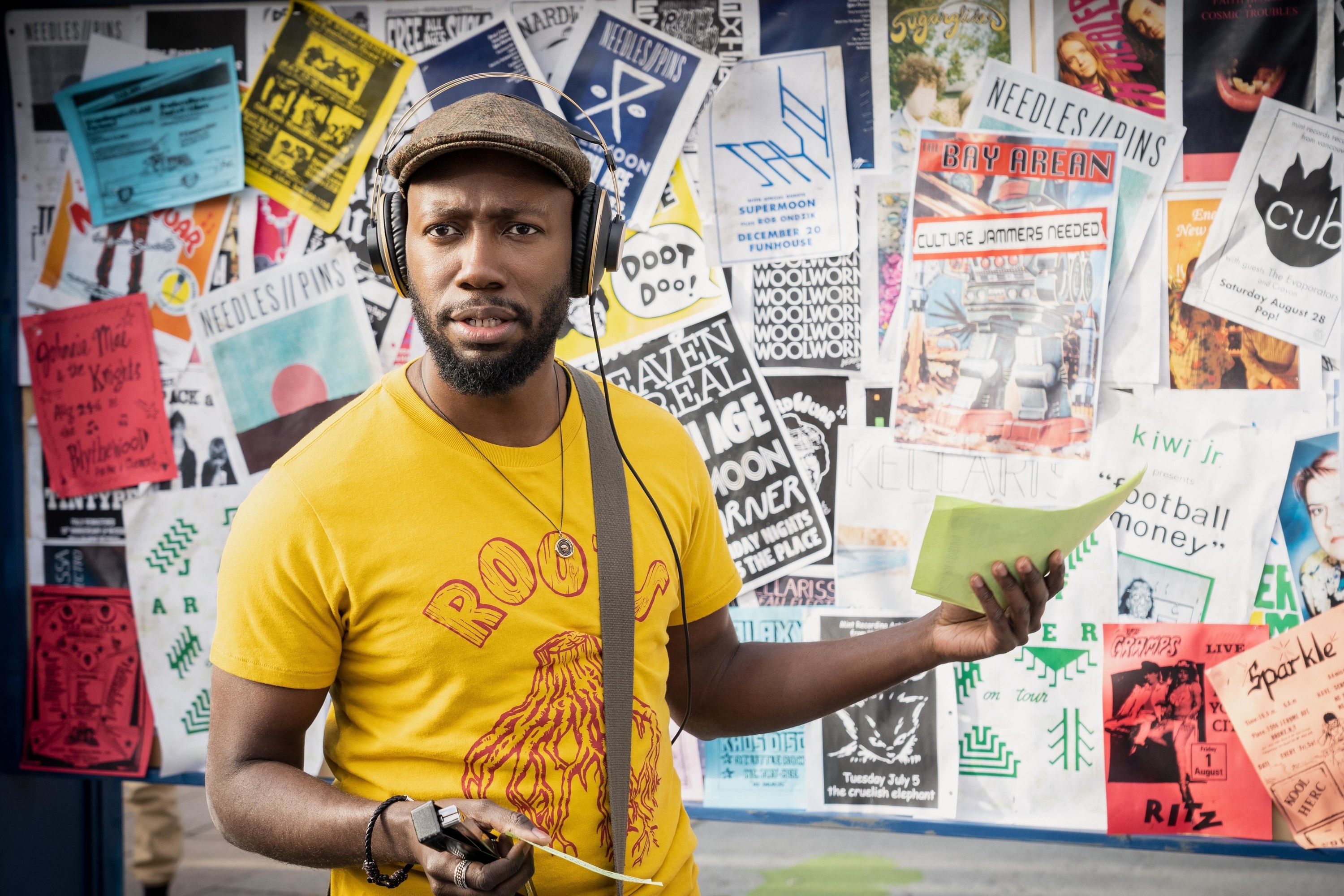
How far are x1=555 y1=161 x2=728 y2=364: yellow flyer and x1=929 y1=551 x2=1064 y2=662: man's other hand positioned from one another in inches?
43.0

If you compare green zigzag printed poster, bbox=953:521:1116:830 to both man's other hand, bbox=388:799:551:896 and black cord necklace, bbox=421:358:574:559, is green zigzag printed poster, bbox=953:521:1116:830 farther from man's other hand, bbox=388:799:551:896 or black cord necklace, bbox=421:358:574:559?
man's other hand, bbox=388:799:551:896

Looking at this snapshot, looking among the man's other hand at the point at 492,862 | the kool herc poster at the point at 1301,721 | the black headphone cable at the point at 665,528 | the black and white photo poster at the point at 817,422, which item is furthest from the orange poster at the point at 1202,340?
A: the man's other hand at the point at 492,862

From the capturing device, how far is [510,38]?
7.31 feet

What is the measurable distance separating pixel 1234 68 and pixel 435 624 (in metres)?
1.93

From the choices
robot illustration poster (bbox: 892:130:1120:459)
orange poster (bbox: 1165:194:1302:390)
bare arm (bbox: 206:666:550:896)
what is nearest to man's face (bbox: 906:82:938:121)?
robot illustration poster (bbox: 892:130:1120:459)

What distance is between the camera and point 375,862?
108cm

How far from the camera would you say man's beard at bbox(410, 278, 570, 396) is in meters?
1.21

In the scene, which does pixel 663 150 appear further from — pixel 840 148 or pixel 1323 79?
pixel 1323 79

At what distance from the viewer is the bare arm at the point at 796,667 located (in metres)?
1.34

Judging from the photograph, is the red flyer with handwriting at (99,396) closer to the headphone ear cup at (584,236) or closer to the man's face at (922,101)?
the headphone ear cup at (584,236)

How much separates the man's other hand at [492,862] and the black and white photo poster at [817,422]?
4.39 feet

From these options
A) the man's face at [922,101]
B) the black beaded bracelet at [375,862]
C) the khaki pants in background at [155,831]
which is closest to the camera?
the black beaded bracelet at [375,862]

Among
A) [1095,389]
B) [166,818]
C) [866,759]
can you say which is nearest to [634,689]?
[866,759]

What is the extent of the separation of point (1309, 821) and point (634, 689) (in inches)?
63.8
